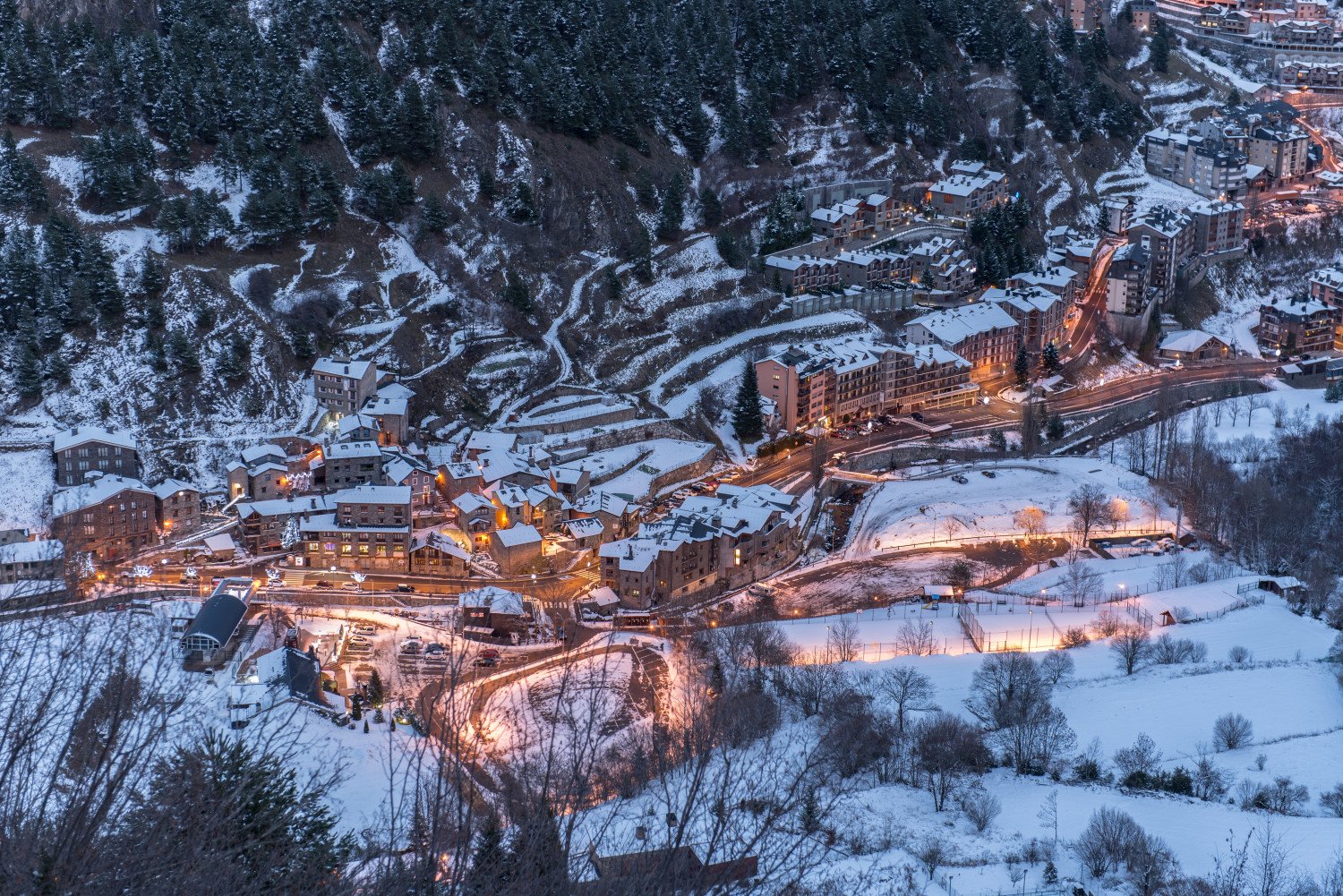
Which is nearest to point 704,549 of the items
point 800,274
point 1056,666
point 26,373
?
point 1056,666

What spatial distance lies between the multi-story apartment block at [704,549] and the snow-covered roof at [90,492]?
10071 millimetres

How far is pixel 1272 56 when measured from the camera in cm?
6800

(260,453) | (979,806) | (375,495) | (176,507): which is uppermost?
(260,453)

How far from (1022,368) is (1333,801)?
21.4 meters

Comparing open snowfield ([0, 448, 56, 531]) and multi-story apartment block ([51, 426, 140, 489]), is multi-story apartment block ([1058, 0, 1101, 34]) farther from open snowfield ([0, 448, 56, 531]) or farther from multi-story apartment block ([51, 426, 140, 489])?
open snowfield ([0, 448, 56, 531])

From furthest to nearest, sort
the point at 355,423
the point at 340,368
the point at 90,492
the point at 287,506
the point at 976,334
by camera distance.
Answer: the point at 976,334
the point at 340,368
the point at 355,423
the point at 287,506
the point at 90,492

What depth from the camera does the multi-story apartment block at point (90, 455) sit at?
31484 mm

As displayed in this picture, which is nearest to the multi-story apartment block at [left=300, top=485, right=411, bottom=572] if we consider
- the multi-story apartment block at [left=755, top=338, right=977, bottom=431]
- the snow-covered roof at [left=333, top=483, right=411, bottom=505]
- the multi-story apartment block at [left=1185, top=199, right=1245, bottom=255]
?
the snow-covered roof at [left=333, top=483, right=411, bottom=505]

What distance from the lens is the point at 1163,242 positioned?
48844 millimetres

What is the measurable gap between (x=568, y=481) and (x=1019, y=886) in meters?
16.2

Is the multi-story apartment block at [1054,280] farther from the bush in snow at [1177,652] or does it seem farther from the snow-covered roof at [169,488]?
the snow-covered roof at [169,488]

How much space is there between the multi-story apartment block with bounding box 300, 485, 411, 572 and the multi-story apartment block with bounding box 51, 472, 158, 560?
3287mm

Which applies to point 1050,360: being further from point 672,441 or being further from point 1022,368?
point 672,441

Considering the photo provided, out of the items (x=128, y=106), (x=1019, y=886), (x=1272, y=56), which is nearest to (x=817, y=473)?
(x=1019, y=886)
